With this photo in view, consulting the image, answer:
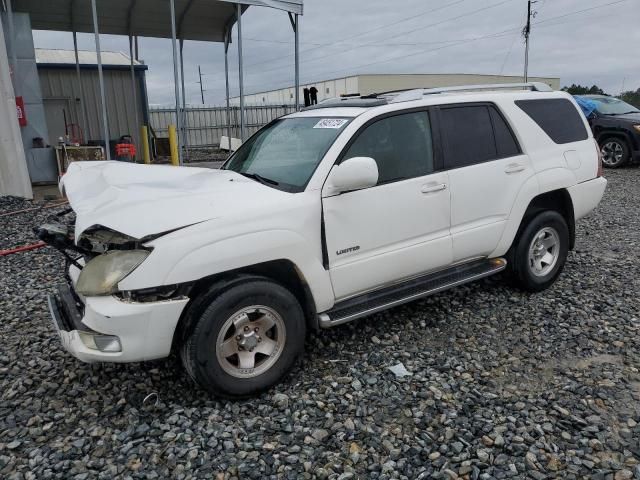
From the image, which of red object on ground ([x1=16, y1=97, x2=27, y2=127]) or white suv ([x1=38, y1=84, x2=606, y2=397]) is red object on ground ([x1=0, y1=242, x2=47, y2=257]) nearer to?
white suv ([x1=38, y1=84, x2=606, y2=397])

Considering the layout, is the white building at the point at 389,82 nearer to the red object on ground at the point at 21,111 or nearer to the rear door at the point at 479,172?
the red object on ground at the point at 21,111

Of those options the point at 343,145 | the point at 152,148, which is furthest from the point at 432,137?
the point at 152,148

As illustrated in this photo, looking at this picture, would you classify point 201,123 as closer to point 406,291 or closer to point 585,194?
point 585,194

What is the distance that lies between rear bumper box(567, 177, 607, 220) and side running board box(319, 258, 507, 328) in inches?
42.2

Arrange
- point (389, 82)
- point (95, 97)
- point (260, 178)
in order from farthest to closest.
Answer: point (389, 82), point (95, 97), point (260, 178)

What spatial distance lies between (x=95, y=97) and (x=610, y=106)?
1730cm

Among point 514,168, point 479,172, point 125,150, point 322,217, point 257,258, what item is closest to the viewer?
point 257,258

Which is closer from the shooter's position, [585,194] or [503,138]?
[503,138]

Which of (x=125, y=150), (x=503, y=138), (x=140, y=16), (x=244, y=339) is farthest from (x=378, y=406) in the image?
(x=140, y=16)

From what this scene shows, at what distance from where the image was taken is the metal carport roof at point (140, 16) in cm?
1203

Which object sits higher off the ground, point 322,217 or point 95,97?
point 95,97

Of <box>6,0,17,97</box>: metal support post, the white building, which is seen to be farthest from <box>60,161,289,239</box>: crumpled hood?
the white building

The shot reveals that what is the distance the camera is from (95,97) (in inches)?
720

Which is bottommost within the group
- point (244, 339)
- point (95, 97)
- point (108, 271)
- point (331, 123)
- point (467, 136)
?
point (244, 339)
